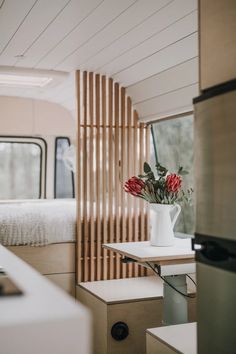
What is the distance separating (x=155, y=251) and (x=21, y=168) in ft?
8.37

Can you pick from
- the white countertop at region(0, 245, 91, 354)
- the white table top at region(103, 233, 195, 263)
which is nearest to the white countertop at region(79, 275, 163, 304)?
the white table top at region(103, 233, 195, 263)

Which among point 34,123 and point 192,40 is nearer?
point 192,40

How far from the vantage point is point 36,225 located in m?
4.02

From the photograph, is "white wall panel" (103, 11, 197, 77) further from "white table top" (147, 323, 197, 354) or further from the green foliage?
"white table top" (147, 323, 197, 354)

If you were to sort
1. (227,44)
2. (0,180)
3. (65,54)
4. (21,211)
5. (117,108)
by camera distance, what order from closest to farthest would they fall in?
A: 1. (227,44)
2. (65,54)
3. (21,211)
4. (117,108)
5. (0,180)

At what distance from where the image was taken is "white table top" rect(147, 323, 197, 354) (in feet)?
7.43

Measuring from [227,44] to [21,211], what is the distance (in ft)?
8.71

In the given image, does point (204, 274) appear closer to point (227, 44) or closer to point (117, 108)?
point (227, 44)

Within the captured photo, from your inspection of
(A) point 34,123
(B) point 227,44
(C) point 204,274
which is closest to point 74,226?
(A) point 34,123

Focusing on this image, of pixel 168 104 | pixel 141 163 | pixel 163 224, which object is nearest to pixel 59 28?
pixel 168 104

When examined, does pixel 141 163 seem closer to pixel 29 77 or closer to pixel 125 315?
pixel 29 77

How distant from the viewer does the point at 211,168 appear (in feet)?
6.13

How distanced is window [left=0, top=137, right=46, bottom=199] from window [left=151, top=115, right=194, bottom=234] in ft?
4.38

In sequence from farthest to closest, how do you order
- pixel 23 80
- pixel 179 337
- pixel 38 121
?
pixel 38 121, pixel 23 80, pixel 179 337
